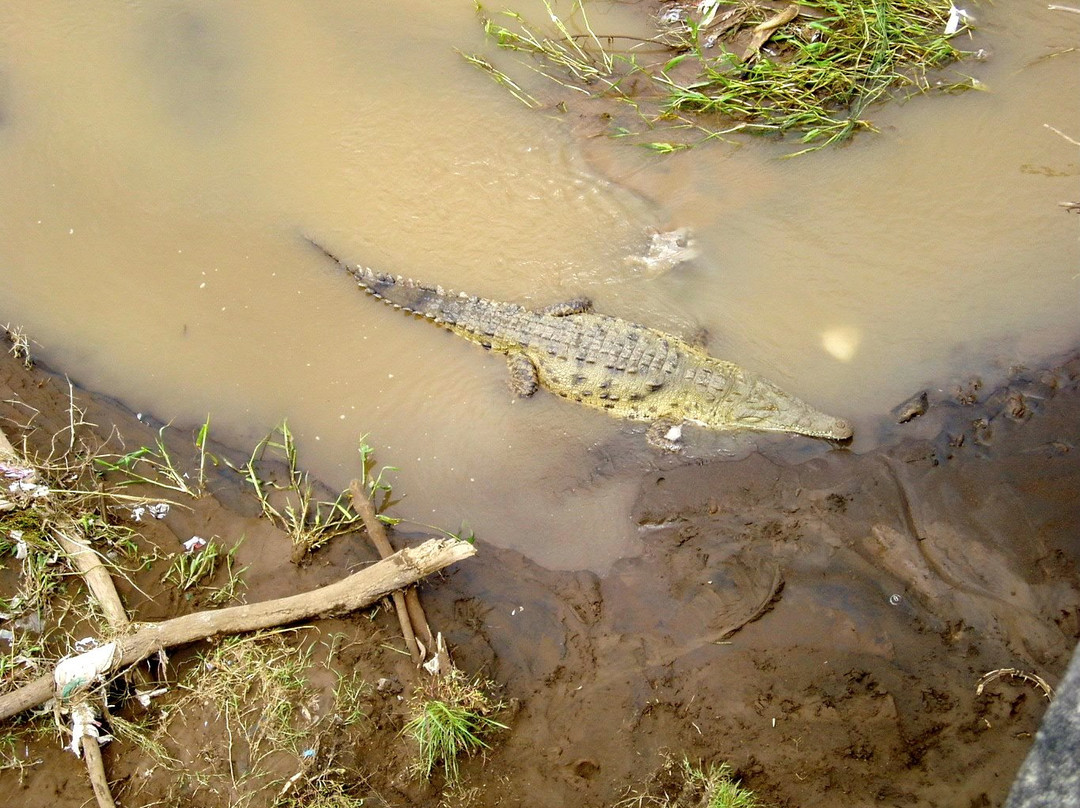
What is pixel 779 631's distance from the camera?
4195 mm

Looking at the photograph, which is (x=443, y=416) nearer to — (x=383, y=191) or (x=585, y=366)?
(x=585, y=366)

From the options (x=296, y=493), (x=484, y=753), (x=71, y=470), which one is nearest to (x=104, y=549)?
(x=71, y=470)

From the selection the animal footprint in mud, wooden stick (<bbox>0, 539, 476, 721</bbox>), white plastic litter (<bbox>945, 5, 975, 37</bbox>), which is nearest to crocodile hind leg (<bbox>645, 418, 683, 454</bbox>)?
wooden stick (<bbox>0, 539, 476, 721</bbox>)

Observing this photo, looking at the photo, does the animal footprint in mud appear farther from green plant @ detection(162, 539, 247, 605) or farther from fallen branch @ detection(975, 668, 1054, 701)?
green plant @ detection(162, 539, 247, 605)

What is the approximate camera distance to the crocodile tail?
5180 millimetres

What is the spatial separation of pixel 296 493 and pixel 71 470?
1.40 meters

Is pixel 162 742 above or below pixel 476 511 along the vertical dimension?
below

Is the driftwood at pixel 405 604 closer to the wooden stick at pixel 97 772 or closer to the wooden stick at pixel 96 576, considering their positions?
the wooden stick at pixel 96 576

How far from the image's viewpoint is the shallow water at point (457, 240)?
194 inches

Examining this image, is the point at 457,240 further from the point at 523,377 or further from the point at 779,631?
the point at 779,631

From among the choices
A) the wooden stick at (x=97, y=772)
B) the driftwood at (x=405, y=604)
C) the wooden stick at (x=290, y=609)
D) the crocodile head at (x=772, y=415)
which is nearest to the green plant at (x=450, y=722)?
the driftwood at (x=405, y=604)

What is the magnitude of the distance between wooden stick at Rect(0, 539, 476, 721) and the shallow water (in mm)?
682

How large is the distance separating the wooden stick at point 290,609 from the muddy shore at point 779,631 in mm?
246

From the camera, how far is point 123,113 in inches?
232
